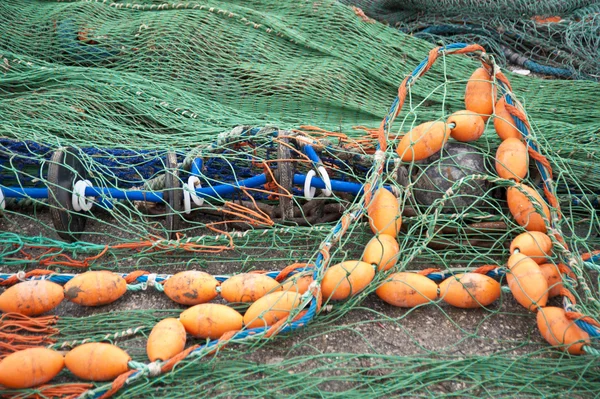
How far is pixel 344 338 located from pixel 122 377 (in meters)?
0.86

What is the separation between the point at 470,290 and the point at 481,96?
977 millimetres

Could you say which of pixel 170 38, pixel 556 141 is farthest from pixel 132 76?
pixel 556 141

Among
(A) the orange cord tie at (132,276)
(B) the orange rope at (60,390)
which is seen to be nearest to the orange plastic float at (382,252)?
(A) the orange cord tie at (132,276)

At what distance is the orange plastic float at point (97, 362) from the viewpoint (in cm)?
209

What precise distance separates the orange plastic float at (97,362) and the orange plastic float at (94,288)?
340 millimetres

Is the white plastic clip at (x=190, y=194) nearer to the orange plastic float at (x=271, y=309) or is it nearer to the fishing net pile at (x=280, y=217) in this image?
the fishing net pile at (x=280, y=217)

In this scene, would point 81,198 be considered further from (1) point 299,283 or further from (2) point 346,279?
(2) point 346,279

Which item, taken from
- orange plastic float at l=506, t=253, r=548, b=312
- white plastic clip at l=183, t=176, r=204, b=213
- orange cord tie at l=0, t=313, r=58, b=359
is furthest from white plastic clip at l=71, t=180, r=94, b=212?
orange plastic float at l=506, t=253, r=548, b=312

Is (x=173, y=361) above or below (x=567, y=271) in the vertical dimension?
below

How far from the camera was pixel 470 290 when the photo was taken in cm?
243

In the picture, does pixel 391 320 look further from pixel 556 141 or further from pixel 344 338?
pixel 556 141

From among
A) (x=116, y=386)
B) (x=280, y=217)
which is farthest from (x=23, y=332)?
(x=280, y=217)

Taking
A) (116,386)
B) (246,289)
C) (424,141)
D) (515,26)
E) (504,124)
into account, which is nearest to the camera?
(116,386)

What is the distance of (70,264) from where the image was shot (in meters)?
2.67
